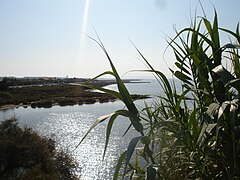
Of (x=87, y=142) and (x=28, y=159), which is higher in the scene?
(x=28, y=159)

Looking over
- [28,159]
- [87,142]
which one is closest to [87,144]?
[87,142]

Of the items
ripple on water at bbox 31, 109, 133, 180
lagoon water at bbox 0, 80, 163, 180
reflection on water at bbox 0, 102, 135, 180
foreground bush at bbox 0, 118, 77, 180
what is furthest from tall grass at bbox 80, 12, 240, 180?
foreground bush at bbox 0, 118, 77, 180

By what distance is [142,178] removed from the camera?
138 centimetres

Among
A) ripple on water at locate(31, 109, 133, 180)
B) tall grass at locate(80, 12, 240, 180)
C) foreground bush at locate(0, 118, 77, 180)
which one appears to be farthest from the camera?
ripple on water at locate(31, 109, 133, 180)

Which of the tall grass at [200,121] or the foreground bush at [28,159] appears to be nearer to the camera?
the tall grass at [200,121]

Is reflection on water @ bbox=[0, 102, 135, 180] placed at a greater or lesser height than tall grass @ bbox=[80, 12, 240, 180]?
lesser

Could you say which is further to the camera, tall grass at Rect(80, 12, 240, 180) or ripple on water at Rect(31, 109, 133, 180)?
ripple on water at Rect(31, 109, 133, 180)

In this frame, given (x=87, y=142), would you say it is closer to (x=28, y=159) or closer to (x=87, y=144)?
(x=87, y=144)

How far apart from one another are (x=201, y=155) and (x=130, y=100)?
1.21 feet

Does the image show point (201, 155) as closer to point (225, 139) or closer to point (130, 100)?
point (225, 139)

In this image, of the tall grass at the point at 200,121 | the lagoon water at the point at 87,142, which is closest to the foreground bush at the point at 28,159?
the lagoon water at the point at 87,142

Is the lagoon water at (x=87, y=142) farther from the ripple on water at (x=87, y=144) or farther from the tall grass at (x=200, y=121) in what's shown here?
the tall grass at (x=200, y=121)

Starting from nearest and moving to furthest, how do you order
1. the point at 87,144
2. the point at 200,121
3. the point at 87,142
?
the point at 200,121 < the point at 87,144 < the point at 87,142

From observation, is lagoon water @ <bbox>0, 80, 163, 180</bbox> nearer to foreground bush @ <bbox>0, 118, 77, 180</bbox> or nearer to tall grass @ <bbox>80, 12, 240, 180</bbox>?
foreground bush @ <bbox>0, 118, 77, 180</bbox>
